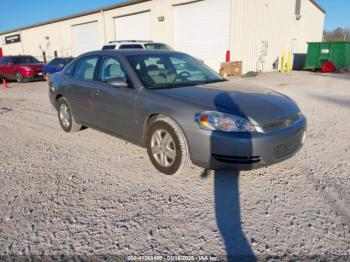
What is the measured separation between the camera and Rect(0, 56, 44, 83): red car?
1611cm

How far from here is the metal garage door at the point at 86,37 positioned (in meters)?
25.9

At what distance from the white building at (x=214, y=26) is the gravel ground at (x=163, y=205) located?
46.5 feet

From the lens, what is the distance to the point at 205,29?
60.2ft

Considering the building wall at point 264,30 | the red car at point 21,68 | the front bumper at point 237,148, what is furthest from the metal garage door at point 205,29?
the front bumper at point 237,148

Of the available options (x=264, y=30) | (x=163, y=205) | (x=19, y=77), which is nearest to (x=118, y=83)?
(x=163, y=205)

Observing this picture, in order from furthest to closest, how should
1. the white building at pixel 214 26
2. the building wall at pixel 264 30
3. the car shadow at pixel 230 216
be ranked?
the white building at pixel 214 26 < the building wall at pixel 264 30 < the car shadow at pixel 230 216

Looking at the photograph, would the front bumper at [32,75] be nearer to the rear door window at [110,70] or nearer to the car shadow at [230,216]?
the rear door window at [110,70]

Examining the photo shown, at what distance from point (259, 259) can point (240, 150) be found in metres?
1.14

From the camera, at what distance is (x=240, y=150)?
3047 mm

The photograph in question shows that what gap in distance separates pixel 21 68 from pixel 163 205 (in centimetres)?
1608

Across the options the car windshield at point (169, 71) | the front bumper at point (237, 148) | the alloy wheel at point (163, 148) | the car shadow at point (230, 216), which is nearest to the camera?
the car shadow at point (230, 216)

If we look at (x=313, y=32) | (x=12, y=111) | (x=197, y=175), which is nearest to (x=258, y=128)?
(x=197, y=175)

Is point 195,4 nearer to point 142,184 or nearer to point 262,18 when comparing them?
point 262,18

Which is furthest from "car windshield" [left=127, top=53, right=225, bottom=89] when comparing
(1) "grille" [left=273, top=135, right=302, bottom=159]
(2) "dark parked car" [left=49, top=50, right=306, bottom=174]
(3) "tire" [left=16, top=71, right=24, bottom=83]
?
(3) "tire" [left=16, top=71, right=24, bottom=83]
